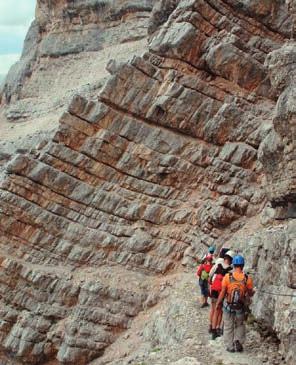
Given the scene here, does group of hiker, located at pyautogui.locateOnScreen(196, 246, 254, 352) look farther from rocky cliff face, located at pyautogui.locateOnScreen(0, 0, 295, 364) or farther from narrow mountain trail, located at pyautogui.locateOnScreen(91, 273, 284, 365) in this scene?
rocky cliff face, located at pyautogui.locateOnScreen(0, 0, 295, 364)

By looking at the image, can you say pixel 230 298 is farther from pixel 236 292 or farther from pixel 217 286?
pixel 217 286

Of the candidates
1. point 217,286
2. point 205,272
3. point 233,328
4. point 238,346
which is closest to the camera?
point 233,328

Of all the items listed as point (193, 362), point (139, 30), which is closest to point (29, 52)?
point (139, 30)

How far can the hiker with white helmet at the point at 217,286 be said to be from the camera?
10375mm

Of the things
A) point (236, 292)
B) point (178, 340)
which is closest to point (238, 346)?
point (236, 292)

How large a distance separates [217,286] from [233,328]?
926 mm

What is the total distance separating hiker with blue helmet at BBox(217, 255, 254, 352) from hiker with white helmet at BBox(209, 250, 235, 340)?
54cm

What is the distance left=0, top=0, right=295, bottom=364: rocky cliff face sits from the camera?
17500mm

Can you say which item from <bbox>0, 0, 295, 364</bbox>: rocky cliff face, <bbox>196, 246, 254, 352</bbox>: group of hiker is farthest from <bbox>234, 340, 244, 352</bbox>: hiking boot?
<bbox>0, 0, 295, 364</bbox>: rocky cliff face

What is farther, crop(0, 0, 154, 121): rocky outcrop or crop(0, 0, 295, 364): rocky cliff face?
crop(0, 0, 154, 121): rocky outcrop

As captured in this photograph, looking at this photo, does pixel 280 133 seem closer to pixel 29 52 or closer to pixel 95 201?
pixel 95 201

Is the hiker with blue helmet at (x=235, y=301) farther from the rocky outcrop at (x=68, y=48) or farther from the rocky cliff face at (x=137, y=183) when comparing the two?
the rocky outcrop at (x=68, y=48)

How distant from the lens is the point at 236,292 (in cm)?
924

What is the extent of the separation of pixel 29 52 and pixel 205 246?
3063cm
